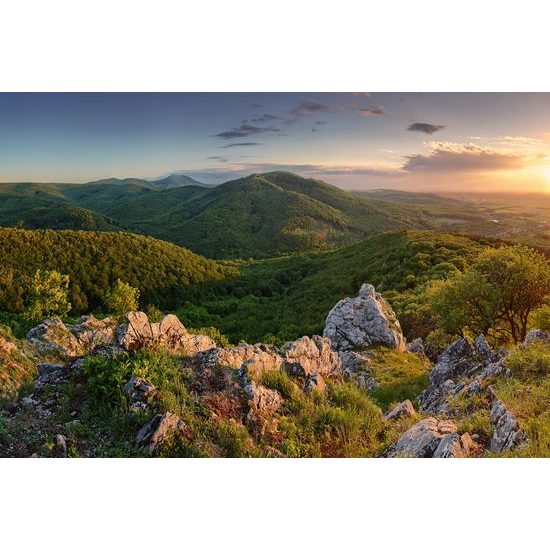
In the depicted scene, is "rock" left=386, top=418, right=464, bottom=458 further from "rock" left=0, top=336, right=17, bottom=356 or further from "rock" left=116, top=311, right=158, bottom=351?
"rock" left=0, top=336, right=17, bottom=356

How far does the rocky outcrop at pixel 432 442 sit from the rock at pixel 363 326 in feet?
35.5

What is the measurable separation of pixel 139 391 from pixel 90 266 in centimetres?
2250

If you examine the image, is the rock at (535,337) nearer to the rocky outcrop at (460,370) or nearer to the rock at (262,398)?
the rocky outcrop at (460,370)

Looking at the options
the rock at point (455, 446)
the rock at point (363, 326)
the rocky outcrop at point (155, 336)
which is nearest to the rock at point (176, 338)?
the rocky outcrop at point (155, 336)

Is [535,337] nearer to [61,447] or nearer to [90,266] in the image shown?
[61,447]

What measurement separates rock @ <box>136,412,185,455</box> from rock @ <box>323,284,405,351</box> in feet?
40.0

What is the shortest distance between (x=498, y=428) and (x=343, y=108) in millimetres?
11029

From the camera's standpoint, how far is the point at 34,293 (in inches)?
667

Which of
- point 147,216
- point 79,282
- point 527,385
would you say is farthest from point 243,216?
point 527,385

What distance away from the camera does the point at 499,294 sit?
15047mm

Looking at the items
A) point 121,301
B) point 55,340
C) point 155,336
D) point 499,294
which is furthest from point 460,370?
point 121,301

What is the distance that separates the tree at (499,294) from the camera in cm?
1461

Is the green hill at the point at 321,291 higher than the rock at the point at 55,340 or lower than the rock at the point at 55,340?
lower

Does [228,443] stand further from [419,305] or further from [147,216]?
[147,216]
